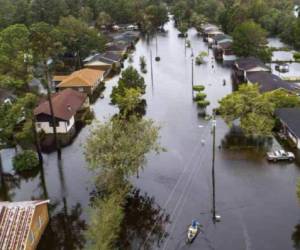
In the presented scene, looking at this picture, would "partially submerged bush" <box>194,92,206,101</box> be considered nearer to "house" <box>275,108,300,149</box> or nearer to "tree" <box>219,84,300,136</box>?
"tree" <box>219,84,300,136</box>

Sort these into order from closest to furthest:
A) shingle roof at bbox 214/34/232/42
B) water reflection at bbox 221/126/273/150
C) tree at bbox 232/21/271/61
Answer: water reflection at bbox 221/126/273/150 < tree at bbox 232/21/271/61 < shingle roof at bbox 214/34/232/42

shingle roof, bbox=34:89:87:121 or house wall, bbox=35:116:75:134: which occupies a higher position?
shingle roof, bbox=34:89:87:121

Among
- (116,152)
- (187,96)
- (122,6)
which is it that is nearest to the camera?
(116,152)

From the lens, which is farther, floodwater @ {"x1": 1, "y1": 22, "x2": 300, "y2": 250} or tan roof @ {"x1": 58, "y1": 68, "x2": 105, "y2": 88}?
tan roof @ {"x1": 58, "y1": 68, "x2": 105, "y2": 88}

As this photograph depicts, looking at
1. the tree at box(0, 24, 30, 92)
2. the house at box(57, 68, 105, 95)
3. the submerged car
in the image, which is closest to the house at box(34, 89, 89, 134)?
the tree at box(0, 24, 30, 92)

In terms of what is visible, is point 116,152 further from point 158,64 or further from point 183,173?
point 158,64

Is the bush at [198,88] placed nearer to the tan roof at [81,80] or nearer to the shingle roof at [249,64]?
the shingle roof at [249,64]

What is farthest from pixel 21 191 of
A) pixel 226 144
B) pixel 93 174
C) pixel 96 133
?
pixel 226 144
